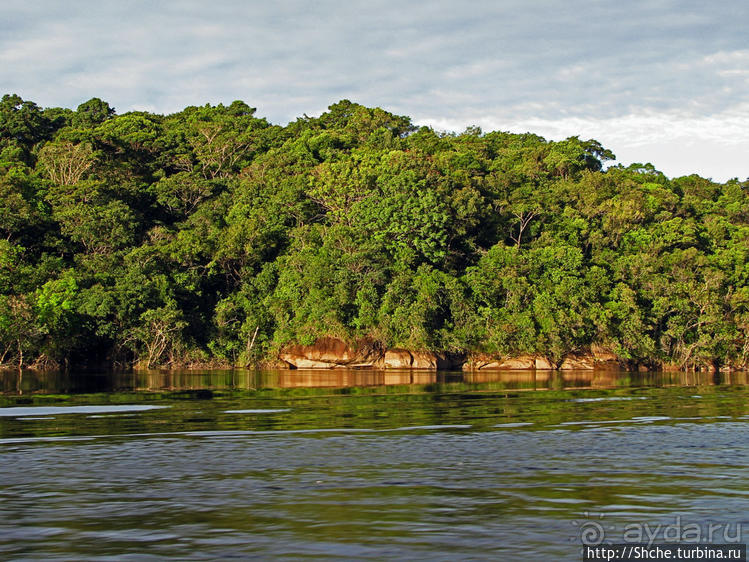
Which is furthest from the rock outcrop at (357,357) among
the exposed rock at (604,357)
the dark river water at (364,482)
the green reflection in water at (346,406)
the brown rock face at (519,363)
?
the dark river water at (364,482)

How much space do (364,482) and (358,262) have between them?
4546 centimetres

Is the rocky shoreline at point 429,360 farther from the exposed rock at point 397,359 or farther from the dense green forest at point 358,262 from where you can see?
the dense green forest at point 358,262

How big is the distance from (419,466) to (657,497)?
11.3 ft

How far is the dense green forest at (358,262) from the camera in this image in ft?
167

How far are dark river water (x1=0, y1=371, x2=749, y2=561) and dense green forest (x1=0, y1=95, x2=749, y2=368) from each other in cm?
3130

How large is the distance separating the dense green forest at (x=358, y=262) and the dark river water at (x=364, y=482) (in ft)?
103

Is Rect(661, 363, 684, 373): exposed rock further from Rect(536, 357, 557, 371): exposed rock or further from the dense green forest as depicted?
Rect(536, 357, 557, 371): exposed rock

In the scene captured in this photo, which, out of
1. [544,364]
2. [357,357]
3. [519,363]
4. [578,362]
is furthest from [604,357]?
[357,357]

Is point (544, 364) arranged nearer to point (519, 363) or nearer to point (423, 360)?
point (519, 363)

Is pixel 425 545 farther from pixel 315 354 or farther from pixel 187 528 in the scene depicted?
pixel 315 354

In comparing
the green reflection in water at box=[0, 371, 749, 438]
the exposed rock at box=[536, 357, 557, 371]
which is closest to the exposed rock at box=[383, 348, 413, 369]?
the exposed rock at box=[536, 357, 557, 371]

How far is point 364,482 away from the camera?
32.9 feet

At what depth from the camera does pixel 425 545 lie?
705 centimetres

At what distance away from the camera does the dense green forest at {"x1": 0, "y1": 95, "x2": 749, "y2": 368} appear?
51031mm
